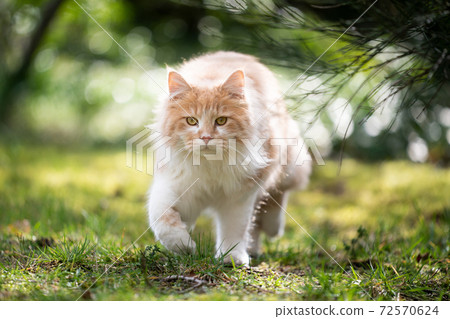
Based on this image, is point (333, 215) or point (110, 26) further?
point (110, 26)

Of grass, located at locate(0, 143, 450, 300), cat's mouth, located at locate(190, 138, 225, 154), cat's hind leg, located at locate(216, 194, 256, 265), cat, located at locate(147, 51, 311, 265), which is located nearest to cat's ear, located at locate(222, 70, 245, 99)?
cat, located at locate(147, 51, 311, 265)

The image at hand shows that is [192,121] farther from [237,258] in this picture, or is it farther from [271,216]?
[271,216]

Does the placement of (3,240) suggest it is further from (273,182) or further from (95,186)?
(95,186)

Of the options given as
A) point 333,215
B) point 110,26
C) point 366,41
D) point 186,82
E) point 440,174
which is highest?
point 110,26

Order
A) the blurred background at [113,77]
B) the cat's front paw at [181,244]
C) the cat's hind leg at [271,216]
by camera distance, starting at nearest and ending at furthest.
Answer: the cat's front paw at [181,244], the cat's hind leg at [271,216], the blurred background at [113,77]

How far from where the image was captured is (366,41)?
224cm

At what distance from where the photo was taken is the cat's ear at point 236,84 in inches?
93.3

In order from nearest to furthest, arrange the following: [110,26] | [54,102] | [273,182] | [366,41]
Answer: [366,41], [273,182], [110,26], [54,102]

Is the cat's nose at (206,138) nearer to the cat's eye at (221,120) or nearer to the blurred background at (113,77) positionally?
the cat's eye at (221,120)

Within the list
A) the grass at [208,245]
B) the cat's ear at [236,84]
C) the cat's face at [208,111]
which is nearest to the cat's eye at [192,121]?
the cat's face at [208,111]

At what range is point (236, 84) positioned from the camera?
2.40m

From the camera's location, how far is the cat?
7.75ft

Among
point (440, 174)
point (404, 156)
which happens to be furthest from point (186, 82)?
point (404, 156)

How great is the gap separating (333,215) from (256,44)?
210cm
